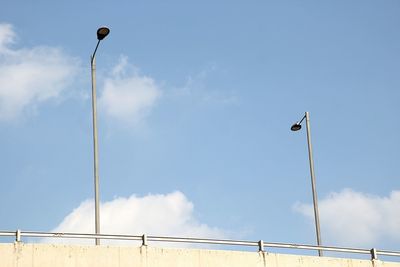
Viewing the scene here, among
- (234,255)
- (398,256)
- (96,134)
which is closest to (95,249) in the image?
(234,255)

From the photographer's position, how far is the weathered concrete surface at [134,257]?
2089 centimetres

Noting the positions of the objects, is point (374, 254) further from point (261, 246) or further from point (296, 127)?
point (296, 127)

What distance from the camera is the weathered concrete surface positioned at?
20.9m

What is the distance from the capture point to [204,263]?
908 inches

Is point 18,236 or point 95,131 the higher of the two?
point 95,131

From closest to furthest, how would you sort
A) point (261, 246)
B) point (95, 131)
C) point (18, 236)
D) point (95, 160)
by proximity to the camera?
point (18, 236)
point (261, 246)
point (95, 160)
point (95, 131)

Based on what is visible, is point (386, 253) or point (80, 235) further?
point (386, 253)

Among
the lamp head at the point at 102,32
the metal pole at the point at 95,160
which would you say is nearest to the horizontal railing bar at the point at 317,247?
the metal pole at the point at 95,160

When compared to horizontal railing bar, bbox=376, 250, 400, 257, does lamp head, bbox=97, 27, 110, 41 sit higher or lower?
higher

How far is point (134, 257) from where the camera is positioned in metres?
22.1

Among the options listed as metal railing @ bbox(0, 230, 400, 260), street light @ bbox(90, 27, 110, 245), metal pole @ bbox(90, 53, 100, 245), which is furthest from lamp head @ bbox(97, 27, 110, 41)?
metal railing @ bbox(0, 230, 400, 260)

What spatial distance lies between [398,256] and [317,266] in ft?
8.98

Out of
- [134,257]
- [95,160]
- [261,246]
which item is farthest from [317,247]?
[95,160]

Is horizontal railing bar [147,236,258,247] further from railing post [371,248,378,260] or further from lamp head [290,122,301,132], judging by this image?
lamp head [290,122,301,132]
